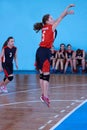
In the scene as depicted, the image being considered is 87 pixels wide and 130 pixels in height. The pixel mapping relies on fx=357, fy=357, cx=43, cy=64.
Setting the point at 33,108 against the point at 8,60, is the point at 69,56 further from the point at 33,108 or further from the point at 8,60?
the point at 33,108

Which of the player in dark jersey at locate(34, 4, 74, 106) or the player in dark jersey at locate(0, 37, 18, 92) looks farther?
the player in dark jersey at locate(0, 37, 18, 92)

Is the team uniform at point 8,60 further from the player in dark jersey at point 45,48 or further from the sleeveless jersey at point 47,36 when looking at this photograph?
the sleeveless jersey at point 47,36

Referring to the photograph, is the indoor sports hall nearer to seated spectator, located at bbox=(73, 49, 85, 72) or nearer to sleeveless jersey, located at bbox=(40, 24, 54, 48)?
Answer: seated spectator, located at bbox=(73, 49, 85, 72)

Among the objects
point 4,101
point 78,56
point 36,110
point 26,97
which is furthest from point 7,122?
point 78,56

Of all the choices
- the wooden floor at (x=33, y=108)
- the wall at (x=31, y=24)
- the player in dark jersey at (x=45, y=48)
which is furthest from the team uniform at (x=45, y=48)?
the wall at (x=31, y=24)

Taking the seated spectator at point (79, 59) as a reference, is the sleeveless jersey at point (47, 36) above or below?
above

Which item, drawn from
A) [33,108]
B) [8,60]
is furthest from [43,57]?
[8,60]

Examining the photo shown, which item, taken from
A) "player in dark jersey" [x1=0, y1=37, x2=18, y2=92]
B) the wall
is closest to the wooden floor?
"player in dark jersey" [x1=0, y1=37, x2=18, y2=92]

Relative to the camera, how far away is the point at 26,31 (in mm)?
15430

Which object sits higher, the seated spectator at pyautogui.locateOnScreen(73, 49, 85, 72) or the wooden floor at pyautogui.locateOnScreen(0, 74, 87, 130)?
the seated spectator at pyautogui.locateOnScreen(73, 49, 85, 72)

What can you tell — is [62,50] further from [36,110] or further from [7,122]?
[7,122]

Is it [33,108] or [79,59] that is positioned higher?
[79,59]

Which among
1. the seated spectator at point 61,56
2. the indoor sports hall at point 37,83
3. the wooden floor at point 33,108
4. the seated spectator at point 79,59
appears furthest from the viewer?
the seated spectator at point 61,56

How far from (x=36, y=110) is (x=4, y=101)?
1168mm
